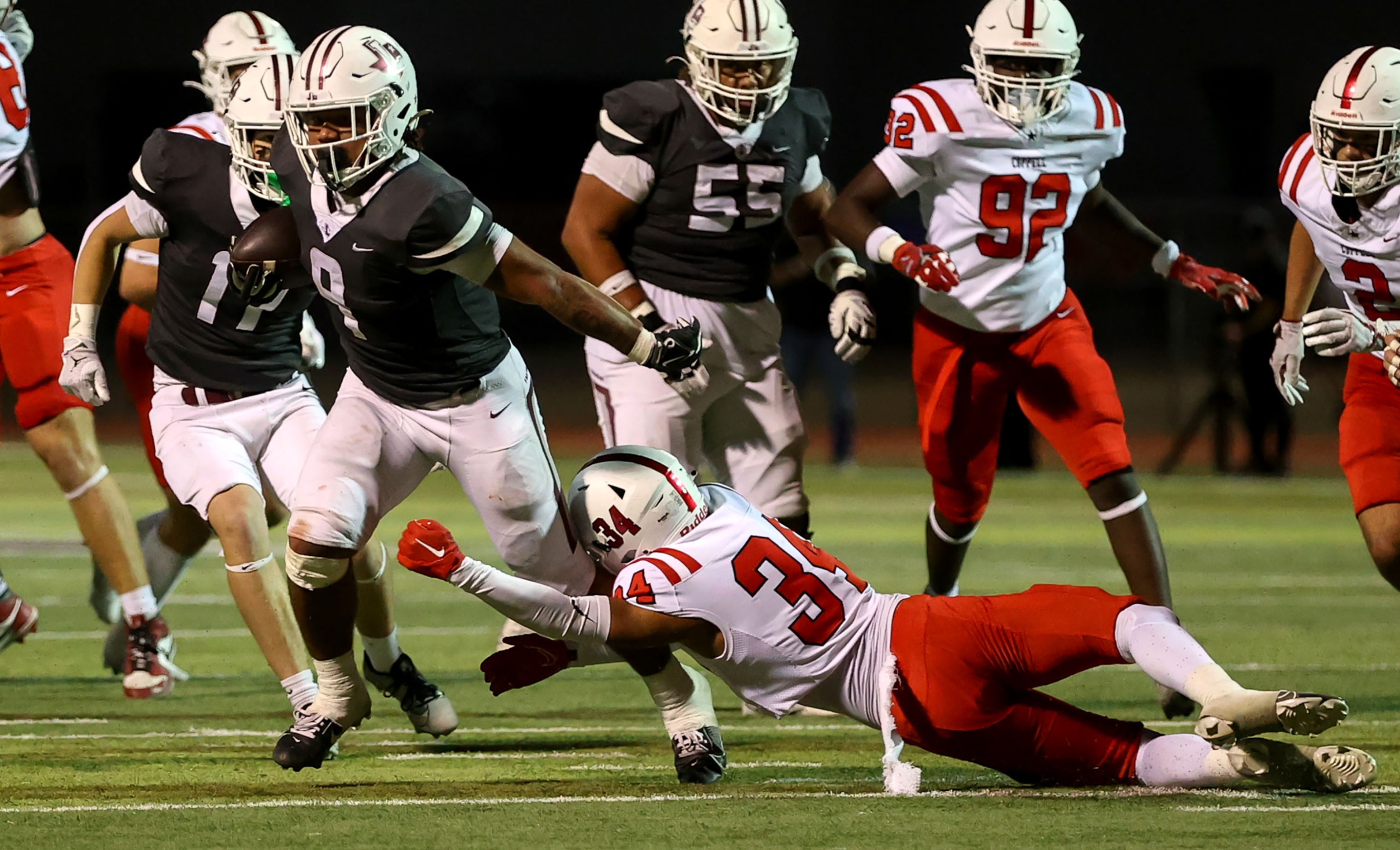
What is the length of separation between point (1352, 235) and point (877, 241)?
126cm

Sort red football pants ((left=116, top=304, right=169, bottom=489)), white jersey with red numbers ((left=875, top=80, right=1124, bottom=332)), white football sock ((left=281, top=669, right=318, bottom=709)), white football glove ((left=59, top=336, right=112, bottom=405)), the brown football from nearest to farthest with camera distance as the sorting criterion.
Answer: the brown football
white football sock ((left=281, top=669, right=318, bottom=709))
white football glove ((left=59, top=336, right=112, bottom=405))
white jersey with red numbers ((left=875, top=80, right=1124, bottom=332))
red football pants ((left=116, top=304, right=169, bottom=489))

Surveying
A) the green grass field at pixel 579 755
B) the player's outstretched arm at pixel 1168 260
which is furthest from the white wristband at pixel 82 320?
the player's outstretched arm at pixel 1168 260

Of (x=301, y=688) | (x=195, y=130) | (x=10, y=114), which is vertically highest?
(x=195, y=130)

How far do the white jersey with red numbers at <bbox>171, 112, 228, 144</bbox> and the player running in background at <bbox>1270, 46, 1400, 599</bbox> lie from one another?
286cm

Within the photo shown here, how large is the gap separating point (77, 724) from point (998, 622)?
261cm

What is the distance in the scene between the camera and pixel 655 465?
4355mm

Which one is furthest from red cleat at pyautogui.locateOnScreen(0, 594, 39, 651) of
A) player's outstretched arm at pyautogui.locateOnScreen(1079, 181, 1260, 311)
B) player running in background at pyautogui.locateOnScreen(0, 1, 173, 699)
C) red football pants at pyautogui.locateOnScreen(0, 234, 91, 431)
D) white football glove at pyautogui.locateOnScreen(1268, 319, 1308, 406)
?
white football glove at pyautogui.locateOnScreen(1268, 319, 1308, 406)

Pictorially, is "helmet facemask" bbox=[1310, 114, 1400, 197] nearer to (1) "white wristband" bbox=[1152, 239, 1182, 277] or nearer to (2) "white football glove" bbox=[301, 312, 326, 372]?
(1) "white wristband" bbox=[1152, 239, 1182, 277]

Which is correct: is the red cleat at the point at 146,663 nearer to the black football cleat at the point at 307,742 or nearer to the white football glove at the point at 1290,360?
the black football cleat at the point at 307,742

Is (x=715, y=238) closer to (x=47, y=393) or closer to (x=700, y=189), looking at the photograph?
(x=700, y=189)

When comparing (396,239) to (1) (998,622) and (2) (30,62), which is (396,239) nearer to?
(1) (998,622)

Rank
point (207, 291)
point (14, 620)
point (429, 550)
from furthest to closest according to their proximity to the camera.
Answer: point (14, 620) < point (207, 291) < point (429, 550)

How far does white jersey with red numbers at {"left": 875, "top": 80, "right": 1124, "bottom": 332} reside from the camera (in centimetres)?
556

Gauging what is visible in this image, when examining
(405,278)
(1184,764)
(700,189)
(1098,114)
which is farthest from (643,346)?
(1098,114)
